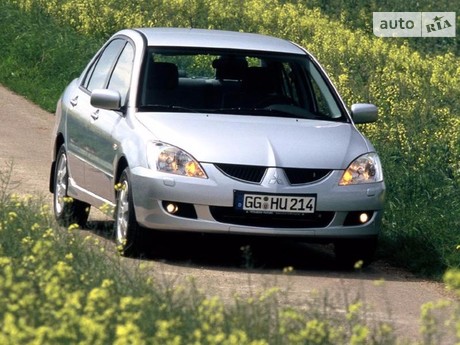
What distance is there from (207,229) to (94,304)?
3796 millimetres

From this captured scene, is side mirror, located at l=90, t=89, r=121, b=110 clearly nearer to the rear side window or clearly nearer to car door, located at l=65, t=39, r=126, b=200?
car door, located at l=65, t=39, r=126, b=200

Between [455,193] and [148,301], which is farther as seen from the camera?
[455,193]

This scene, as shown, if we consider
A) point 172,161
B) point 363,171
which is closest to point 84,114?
point 172,161

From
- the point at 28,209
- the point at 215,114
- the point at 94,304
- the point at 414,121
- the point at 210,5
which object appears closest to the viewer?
the point at 94,304

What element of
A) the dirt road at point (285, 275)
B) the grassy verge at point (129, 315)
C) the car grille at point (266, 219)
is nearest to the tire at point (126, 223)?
the dirt road at point (285, 275)

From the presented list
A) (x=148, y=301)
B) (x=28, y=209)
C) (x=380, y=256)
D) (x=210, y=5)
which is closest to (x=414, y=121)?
(x=380, y=256)

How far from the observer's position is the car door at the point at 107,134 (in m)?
11.7

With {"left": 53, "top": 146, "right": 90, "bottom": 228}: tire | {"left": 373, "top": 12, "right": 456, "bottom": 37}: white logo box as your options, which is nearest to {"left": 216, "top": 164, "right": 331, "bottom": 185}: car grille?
{"left": 53, "top": 146, "right": 90, "bottom": 228}: tire

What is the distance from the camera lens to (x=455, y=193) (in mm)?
13164

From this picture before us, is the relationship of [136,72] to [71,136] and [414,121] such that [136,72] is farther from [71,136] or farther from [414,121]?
[414,121]

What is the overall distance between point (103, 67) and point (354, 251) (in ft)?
8.77

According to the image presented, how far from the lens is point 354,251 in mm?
11359

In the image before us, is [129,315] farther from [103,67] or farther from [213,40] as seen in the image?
[103,67]

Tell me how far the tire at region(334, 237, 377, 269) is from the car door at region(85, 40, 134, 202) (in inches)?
61.9
